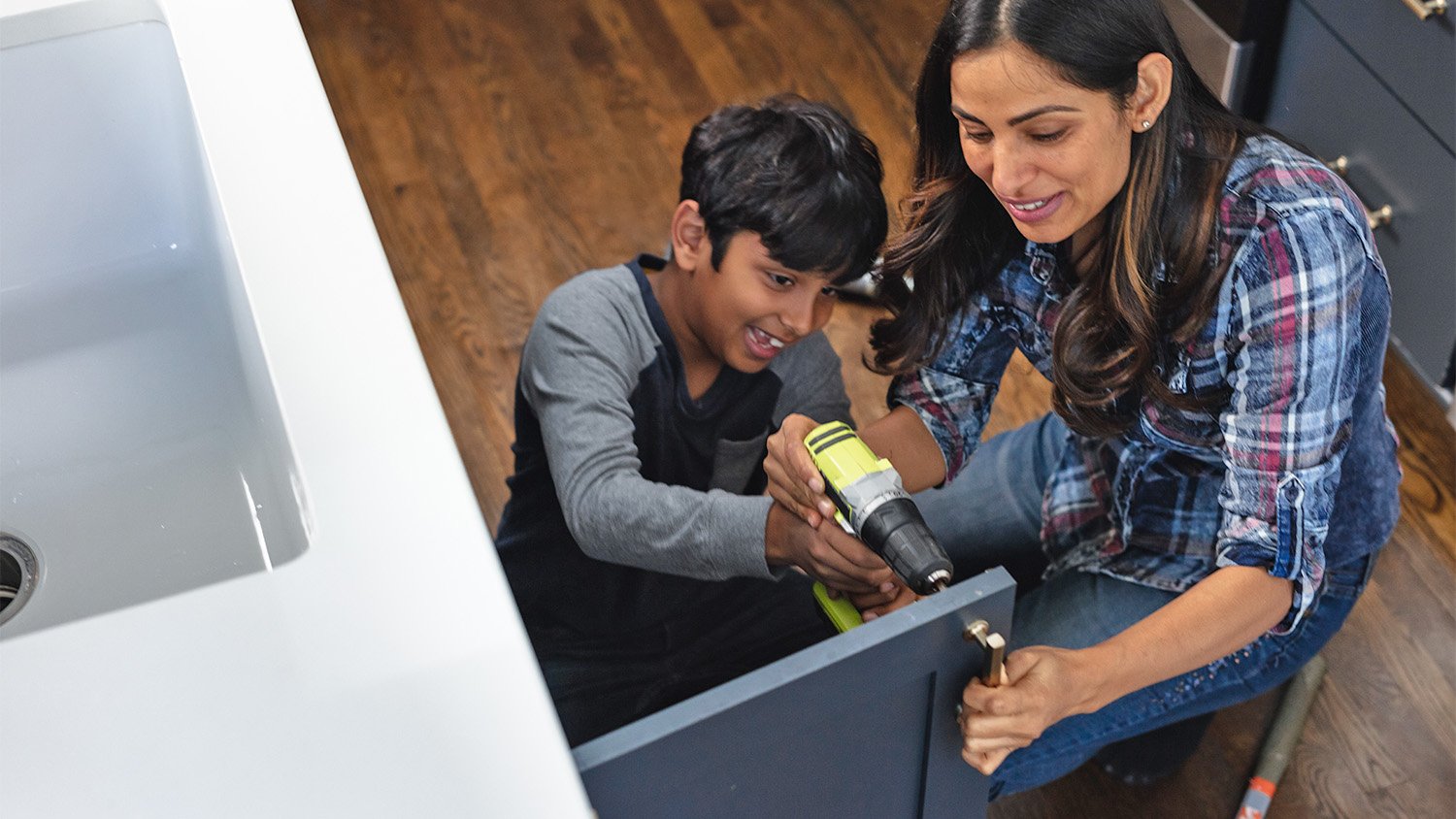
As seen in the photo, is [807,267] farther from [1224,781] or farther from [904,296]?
[1224,781]

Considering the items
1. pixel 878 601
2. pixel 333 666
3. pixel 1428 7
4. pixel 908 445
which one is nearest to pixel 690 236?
pixel 908 445

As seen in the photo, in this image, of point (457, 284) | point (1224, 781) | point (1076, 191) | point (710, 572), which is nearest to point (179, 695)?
point (710, 572)

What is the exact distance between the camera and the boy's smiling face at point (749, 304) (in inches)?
53.6

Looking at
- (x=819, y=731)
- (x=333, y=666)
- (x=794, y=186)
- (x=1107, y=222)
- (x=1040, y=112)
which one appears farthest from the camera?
(x=794, y=186)

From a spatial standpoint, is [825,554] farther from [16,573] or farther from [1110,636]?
[16,573]

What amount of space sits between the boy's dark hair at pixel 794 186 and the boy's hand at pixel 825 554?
28 cm

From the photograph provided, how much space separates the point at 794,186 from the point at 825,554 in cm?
36

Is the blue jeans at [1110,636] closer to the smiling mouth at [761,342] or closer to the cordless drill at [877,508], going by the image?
the smiling mouth at [761,342]

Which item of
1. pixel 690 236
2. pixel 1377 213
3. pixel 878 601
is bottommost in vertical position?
pixel 1377 213

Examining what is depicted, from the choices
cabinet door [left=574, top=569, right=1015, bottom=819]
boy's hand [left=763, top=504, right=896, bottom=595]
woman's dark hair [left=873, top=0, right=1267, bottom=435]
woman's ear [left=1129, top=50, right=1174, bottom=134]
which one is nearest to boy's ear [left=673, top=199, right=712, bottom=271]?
woman's dark hair [left=873, top=0, right=1267, bottom=435]

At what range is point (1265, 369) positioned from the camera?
1.12 m

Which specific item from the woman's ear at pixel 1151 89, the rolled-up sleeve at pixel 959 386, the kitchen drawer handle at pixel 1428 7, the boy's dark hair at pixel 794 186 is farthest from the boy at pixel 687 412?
the kitchen drawer handle at pixel 1428 7

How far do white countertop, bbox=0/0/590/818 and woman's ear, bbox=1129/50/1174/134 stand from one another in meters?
0.57

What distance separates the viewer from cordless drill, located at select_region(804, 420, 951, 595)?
1.01 m
